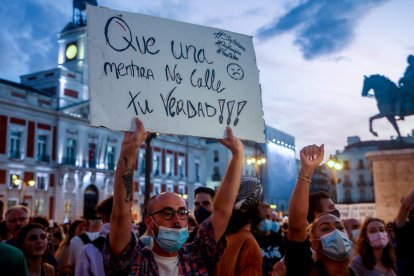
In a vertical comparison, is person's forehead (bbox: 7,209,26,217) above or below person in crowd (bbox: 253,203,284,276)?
above

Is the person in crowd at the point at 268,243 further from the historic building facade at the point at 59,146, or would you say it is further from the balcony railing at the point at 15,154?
the balcony railing at the point at 15,154

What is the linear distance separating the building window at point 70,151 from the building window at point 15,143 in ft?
15.3

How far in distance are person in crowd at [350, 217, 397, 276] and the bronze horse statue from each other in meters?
13.6

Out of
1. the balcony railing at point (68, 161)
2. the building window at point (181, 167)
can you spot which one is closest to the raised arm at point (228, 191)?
the balcony railing at point (68, 161)

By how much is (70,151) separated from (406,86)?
30.2 metres

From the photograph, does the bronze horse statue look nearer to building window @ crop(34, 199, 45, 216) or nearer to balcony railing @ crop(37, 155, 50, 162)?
building window @ crop(34, 199, 45, 216)

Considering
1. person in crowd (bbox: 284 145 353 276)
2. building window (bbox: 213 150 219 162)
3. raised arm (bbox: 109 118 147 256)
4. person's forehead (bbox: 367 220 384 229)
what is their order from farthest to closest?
building window (bbox: 213 150 219 162) → person's forehead (bbox: 367 220 384 229) → person in crowd (bbox: 284 145 353 276) → raised arm (bbox: 109 118 147 256)

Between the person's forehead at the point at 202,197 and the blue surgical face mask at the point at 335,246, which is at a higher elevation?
the person's forehead at the point at 202,197

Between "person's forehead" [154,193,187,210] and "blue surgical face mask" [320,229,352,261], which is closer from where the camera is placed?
"person's forehead" [154,193,187,210]

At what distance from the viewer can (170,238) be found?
260cm

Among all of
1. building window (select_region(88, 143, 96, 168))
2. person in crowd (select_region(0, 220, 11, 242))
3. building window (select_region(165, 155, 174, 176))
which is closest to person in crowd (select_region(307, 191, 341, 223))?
person in crowd (select_region(0, 220, 11, 242))

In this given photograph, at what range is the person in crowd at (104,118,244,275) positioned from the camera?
2.43m

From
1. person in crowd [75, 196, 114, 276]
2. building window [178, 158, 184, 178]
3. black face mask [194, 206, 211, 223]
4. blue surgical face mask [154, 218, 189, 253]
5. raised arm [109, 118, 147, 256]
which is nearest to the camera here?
raised arm [109, 118, 147, 256]

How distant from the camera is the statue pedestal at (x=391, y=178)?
1466 centimetres
